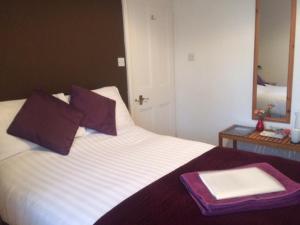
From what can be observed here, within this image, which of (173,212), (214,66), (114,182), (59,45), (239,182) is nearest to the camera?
(173,212)

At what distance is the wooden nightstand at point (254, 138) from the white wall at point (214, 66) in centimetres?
24

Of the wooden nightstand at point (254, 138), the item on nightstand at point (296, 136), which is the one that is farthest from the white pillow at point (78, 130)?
the item on nightstand at point (296, 136)

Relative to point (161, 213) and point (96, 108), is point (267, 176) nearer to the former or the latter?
point (161, 213)

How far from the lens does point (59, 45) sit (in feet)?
8.39

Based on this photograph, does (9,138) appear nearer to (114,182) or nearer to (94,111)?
(94,111)

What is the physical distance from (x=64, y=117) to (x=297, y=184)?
167 cm

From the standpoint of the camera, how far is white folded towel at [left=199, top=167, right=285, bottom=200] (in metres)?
1.34

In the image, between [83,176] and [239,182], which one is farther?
[83,176]

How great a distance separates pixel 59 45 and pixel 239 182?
200 cm

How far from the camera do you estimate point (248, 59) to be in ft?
10.2

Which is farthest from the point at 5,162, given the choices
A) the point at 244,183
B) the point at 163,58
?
the point at 163,58

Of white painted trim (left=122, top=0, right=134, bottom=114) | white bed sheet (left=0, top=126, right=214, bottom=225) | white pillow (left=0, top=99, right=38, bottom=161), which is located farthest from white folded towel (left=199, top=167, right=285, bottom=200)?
white painted trim (left=122, top=0, right=134, bottom=114)

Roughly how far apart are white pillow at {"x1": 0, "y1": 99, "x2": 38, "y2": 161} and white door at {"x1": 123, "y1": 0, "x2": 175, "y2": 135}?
142cm

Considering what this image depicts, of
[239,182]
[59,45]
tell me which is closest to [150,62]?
[59,45]
